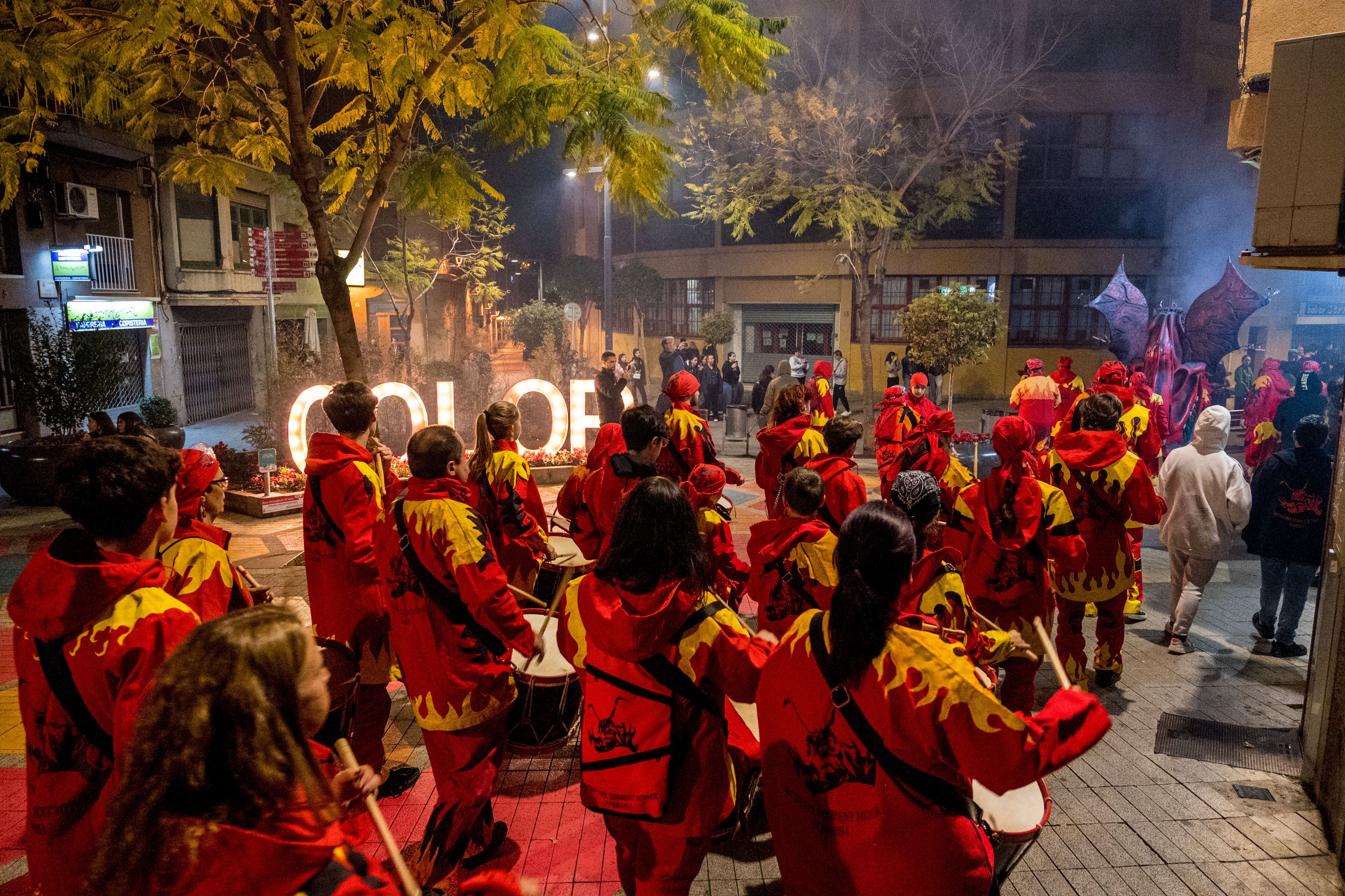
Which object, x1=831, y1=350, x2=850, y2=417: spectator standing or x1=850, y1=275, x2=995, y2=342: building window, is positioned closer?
x1=831, y1=350, x2=850, y2=417: spectator standing

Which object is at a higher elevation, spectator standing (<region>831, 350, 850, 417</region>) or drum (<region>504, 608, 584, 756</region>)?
spectator standing (<region>831, 350, 850, 417</region>)

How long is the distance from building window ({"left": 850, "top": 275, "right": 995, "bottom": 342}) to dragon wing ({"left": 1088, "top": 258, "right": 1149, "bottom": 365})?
47.5ft

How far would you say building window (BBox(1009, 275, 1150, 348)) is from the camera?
28094 mm

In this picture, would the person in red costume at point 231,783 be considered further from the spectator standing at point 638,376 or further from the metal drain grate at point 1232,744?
the spectator standing at point 638,376

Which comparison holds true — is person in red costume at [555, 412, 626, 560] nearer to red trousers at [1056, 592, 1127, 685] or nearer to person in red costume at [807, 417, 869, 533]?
person in red costume at [807, 417, 869, 533]

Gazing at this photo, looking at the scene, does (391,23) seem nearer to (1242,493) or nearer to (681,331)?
(1242,493)

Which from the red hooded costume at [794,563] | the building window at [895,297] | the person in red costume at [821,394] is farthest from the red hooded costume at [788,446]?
the building window at [895,297]

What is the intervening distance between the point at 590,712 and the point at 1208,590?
7452 mm

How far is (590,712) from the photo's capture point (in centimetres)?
289

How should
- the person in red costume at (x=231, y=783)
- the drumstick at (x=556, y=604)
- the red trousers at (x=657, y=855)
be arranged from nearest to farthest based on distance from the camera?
1. the person in red costume at (x=231, y=783)
2. the red trousers at (x=657, y=855)
3. the drumstick at (x=556, y=604)

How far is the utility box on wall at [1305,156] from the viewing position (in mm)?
4184

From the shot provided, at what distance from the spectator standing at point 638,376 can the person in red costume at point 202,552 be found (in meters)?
15.0

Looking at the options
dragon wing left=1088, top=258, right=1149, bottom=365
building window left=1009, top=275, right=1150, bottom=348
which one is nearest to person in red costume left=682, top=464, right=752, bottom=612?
dragon wing left=1088, top=258, right=1149, bottom=365

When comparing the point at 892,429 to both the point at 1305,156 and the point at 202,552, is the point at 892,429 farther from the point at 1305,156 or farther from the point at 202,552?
the point at 202,552
